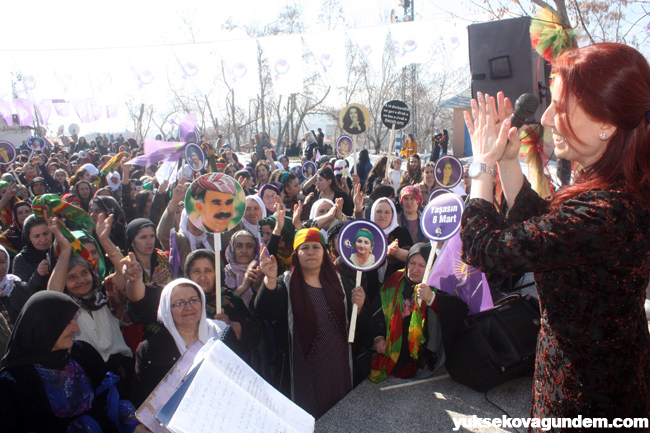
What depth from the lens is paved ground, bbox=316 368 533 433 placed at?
2.93 meters

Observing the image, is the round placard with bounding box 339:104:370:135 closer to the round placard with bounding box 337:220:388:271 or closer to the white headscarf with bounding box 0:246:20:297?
the round placard with bounding box 337:220:388:271

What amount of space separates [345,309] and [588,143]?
7.57ft

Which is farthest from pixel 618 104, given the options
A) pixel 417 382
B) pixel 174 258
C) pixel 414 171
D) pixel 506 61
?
pixel 414 171

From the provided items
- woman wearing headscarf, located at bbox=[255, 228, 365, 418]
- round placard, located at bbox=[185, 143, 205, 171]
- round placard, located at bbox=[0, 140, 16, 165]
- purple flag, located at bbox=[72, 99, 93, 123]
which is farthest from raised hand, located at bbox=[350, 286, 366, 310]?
purple flag, located at bbox=[72, 99, 93, 123]

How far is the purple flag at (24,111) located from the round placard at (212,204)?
18014 millimetres

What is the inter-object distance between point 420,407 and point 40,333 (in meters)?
2.43

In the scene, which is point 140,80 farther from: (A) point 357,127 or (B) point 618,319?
(B) point 618,319

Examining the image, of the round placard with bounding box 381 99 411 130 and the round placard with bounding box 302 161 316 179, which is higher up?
the round placard with bounding box 381 99 411 130

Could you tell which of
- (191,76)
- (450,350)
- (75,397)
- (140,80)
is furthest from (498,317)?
(140,80)

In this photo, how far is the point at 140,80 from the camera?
12.6m

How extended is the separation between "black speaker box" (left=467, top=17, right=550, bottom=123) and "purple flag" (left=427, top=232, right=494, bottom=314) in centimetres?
117

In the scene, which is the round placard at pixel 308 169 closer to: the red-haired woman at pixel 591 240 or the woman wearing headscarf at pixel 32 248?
the woman wearing headscarf at pixel 32 248

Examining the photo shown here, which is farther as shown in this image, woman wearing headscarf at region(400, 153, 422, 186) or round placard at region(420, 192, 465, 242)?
woman wearing headscarf at region(400, 153, 422, 186)

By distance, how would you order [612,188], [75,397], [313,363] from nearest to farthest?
[612,188] → [75,397] → [313,363]
